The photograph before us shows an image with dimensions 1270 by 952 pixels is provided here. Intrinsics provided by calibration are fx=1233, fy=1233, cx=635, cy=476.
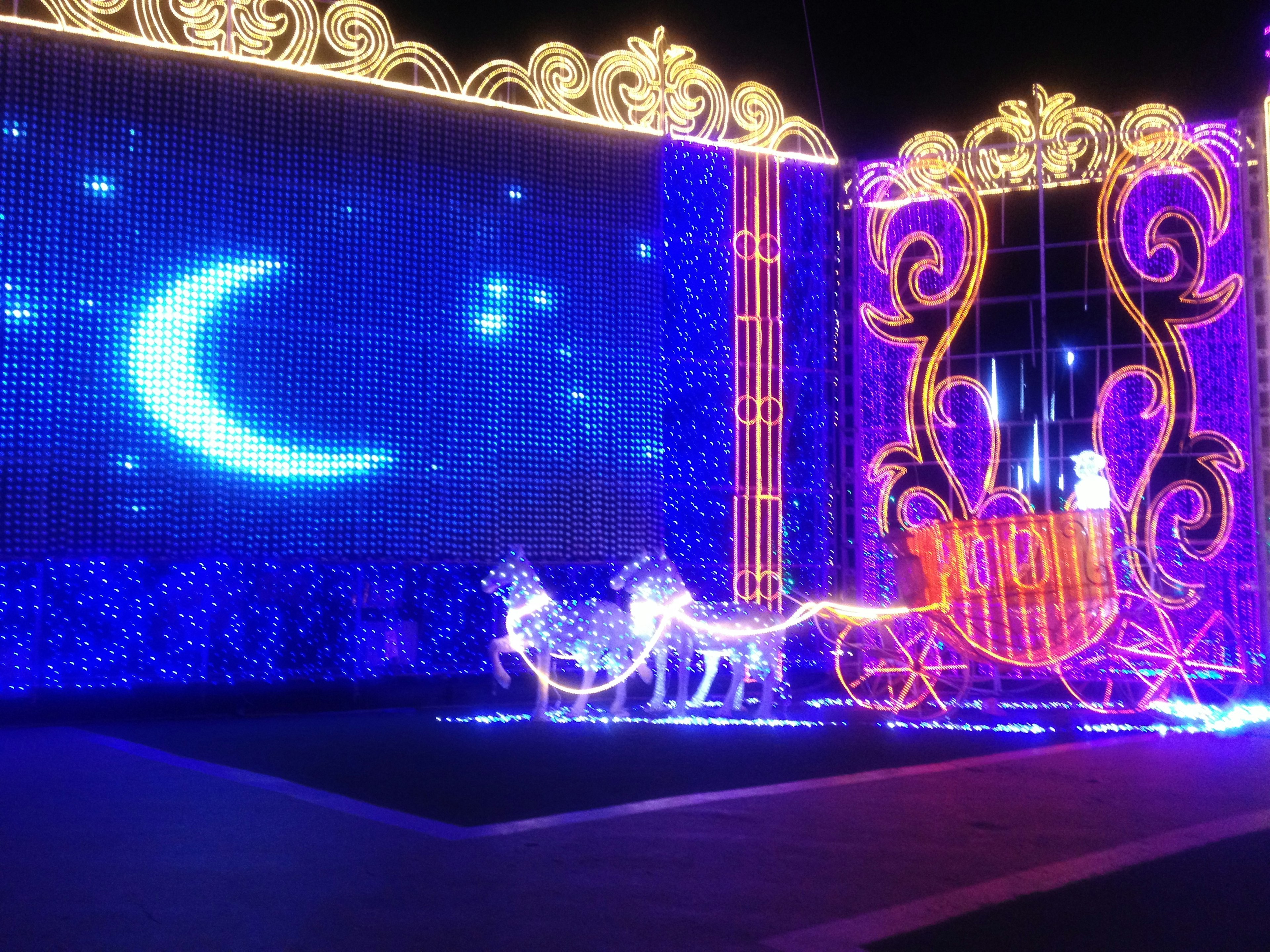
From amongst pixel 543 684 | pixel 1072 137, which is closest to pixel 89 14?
pixel 543 684

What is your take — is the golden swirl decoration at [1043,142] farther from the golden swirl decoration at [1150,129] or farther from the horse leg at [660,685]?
the horse leg at [660,685]

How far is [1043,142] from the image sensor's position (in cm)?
1238

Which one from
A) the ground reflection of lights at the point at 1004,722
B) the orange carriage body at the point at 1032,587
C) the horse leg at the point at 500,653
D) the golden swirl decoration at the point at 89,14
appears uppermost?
the golden swirl decoration at the point at 89,14

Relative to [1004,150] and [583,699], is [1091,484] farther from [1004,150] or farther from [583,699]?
[583,699]

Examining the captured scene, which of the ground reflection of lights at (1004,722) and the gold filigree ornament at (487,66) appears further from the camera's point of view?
the gold filigree ornament at (487,66)

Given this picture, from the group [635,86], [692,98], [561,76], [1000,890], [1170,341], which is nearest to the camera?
[1000,890]

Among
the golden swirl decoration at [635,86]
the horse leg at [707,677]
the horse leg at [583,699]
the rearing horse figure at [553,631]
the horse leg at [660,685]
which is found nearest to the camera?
the rearing horse figure at [553,631]

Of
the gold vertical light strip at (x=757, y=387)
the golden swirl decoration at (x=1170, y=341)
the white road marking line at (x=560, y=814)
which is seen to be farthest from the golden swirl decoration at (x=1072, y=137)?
the white road marking line at (x=560, y=814)

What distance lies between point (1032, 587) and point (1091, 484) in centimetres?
199

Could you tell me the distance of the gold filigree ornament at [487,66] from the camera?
10.3 metres

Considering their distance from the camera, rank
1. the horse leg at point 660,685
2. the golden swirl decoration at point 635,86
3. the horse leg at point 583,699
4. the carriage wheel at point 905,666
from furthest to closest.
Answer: the golden swirl decoration at point 635,86 < the horse leg at point 660,685 < the carriage wheel at point 905,666 < the horse leg at point 583,699

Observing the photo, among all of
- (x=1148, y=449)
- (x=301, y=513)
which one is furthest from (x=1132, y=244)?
(x=301, y=513)

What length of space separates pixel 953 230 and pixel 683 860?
→ 31.9ft

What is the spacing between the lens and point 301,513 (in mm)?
10531
